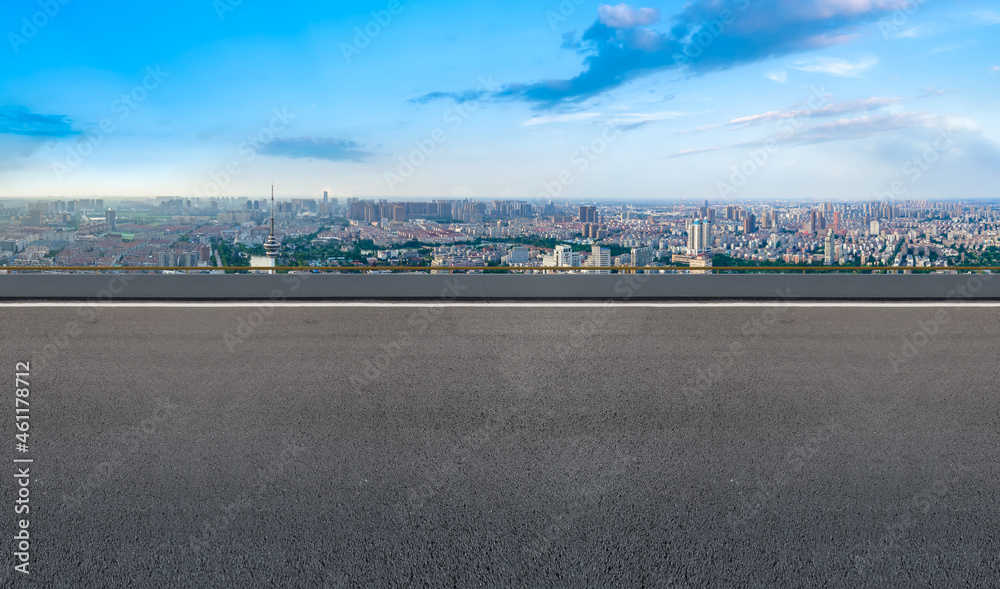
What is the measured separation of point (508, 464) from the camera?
14.3 ft

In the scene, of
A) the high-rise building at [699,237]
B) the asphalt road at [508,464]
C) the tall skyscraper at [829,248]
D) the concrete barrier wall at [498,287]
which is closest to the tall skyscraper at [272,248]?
the concrete barrier wall at [498,287]

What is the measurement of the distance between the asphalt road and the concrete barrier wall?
497cm

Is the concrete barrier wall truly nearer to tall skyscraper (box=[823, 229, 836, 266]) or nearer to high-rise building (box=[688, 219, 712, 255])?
tall skyscraper (box=[823, 229, 836, 266])

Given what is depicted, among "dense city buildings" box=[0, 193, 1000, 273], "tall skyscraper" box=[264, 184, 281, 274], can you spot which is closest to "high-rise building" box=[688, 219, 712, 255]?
"dense city buildings" box=[0, 193, 1000, 273]

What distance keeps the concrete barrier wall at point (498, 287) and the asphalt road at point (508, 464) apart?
497 centimetres

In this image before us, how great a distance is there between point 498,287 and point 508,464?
29.8 feet

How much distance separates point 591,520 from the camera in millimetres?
3607

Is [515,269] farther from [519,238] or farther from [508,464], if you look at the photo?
[508,464]

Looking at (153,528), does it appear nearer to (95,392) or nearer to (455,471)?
(455,471)

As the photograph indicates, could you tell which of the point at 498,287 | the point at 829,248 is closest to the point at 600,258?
the point at 498,287

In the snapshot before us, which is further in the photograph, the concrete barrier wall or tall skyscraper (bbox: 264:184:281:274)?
tall skyscraper (bbox: 264:184:281:274)

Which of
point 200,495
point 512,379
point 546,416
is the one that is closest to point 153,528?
point 200,495

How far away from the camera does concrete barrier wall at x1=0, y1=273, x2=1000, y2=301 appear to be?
1299 centimetres

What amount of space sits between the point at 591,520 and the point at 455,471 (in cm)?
116
